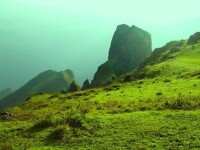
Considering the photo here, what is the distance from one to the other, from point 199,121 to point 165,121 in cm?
235

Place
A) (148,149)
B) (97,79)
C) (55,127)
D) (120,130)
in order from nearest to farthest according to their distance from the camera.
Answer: (148,149) → (120,130) → (55,127) → (97,79)

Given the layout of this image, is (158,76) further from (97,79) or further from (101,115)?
(97,79)

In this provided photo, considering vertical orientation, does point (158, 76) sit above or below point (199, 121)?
above

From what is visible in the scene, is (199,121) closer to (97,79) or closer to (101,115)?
(101,115)

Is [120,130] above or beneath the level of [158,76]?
beneath

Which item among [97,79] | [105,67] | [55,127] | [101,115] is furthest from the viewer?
[105,67]

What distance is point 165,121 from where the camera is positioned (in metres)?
25.9

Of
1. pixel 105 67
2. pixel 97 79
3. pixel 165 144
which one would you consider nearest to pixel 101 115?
pixel 165 144

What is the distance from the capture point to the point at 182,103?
102 ft

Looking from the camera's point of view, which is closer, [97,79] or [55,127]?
[55,127]

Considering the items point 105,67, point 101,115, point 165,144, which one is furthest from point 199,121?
point 105,67

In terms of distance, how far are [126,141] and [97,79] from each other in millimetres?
142418

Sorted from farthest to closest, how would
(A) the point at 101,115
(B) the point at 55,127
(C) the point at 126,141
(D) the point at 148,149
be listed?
(A) the point at 101,115, (B) the point at 55,127, (C) the point at 126,141, (D) the point at 148,149

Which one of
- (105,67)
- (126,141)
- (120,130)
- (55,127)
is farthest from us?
(105,67)
